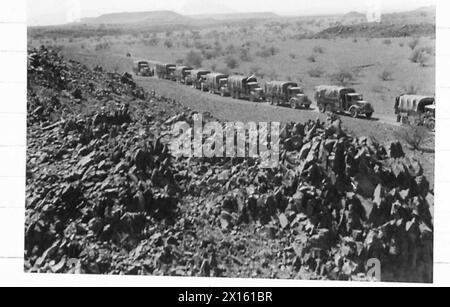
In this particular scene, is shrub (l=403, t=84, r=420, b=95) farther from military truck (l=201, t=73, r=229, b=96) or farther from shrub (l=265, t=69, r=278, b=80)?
military truck (l=201, t=73, r=229, b=96)

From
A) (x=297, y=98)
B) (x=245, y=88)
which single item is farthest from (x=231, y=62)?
(x=297, y=98)

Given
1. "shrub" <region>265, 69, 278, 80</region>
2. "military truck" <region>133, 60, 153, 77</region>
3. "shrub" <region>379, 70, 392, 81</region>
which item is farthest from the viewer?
"military truck" <region>133, 60, 153, 77</region>

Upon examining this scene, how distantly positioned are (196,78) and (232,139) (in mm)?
836

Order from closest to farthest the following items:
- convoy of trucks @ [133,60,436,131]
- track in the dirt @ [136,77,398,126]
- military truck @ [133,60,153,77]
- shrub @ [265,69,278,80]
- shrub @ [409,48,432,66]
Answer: shrub @ [409,48,432,66] < convoy of trucks @ [133,60,436,131] < track in the dirt @ [136,77,398,126] < shrub @ [265,69,278,80] < military truck @ [133,60,153,77]

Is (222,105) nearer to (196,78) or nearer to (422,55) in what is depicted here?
(196,78)

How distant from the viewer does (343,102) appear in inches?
344

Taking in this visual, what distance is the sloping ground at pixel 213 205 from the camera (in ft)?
27.5

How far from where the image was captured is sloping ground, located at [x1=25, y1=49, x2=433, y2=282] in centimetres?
838

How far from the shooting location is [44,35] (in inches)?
364

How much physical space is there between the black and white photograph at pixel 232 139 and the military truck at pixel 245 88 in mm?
15

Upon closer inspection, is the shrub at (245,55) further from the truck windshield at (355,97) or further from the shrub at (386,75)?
the shrub at (386,75)

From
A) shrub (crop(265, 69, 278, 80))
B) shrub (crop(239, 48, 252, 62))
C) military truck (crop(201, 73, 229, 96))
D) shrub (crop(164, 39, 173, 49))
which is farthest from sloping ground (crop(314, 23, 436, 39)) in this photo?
shrub (crop(164, 39, 173, 49))

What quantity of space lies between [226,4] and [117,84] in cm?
149
